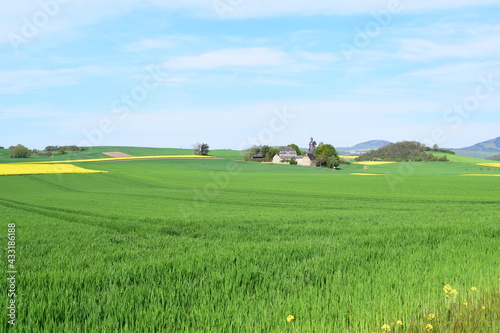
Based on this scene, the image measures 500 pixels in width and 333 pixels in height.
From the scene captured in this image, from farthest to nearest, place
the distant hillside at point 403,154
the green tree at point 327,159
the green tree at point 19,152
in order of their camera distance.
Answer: the distant hillside at point 403,154
the green tree at point 327,159
the green tree at point 19,152

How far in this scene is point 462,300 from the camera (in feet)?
21.5

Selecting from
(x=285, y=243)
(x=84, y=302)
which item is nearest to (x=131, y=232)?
(x=285, y=243)

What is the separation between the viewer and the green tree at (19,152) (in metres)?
122

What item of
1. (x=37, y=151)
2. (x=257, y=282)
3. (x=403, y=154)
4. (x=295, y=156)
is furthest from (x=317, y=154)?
(x=257, y=282)

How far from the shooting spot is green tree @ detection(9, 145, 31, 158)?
12225cm

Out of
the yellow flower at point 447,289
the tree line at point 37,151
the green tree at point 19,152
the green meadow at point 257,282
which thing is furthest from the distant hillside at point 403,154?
the yellow flower at point 447,289

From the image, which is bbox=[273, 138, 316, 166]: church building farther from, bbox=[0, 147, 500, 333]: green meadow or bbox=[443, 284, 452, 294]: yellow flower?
bbox=[443, 284, 452, 294]: yellow flower

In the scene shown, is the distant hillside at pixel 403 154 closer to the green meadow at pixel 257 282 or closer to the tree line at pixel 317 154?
the tree line at pixel 317 154

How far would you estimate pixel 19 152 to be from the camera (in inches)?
4825

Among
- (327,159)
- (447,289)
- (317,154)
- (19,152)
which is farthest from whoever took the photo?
(317,154)

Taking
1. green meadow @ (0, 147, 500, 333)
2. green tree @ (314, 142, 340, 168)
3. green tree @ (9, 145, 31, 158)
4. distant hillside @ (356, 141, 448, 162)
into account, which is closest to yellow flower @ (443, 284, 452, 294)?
green meadow @ (0, 147, 500, 333)

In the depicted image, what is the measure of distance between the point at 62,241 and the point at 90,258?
11.9 feet

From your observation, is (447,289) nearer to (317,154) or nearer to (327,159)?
(327,159)

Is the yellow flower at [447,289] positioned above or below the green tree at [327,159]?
below
